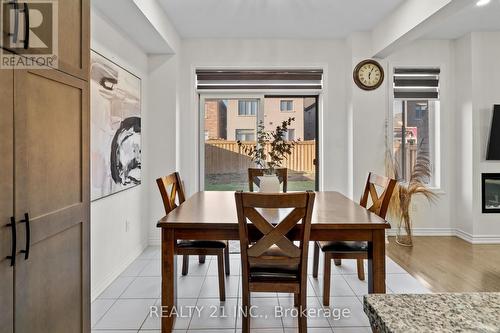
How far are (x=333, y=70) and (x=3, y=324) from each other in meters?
4.28

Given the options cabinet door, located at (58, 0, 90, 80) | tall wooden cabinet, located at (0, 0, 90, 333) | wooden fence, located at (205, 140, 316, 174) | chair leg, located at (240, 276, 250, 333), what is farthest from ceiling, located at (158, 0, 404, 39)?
chair leg, located at (240, 276, 250, 333)

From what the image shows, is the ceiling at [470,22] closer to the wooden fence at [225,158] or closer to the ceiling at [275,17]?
the ceiling at [275,17]

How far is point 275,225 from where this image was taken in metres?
2.06

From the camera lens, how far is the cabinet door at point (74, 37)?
1.46 m

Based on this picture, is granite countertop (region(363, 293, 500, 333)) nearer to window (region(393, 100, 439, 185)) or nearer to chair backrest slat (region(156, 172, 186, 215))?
chair backrest slat (region(156, 172, 186, 215))

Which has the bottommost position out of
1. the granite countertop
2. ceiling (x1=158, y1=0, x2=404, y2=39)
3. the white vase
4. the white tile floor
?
the white tile floor

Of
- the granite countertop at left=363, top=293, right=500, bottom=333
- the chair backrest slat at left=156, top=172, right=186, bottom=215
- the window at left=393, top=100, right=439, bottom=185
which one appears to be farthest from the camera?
the window at left=393, top=100, right=439, bottom=185

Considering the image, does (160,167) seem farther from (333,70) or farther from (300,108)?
(333,70)

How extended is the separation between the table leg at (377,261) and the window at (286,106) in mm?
2994

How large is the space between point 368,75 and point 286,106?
114cm

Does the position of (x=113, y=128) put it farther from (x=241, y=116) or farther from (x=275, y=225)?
(x=241, y=116)

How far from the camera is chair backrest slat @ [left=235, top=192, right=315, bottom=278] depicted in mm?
1859

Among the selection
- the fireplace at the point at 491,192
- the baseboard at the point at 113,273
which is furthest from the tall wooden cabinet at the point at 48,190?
the fireplace at the point at 491,192

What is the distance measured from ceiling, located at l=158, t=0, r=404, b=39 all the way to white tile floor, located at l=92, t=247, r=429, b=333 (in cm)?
267
